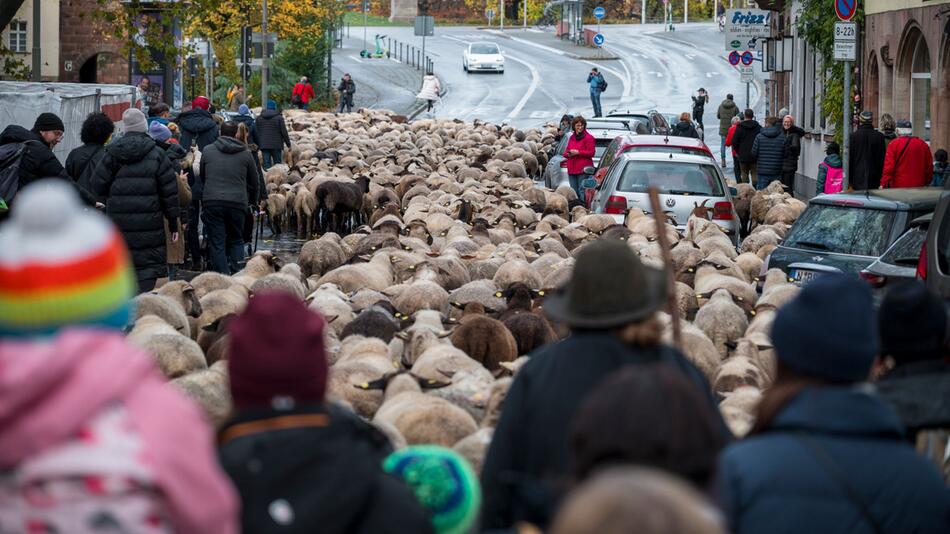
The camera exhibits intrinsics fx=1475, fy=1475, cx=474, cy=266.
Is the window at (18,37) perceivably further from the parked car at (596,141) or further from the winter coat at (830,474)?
the winter coat at (830,474)

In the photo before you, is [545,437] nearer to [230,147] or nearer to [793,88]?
[230,147]

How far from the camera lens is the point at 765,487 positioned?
141 inches

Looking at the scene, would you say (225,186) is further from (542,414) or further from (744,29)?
(744,29)

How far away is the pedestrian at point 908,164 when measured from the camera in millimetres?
17688

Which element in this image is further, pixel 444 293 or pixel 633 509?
pixel 444 293

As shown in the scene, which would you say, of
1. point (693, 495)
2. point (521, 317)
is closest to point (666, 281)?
point (693, 495)

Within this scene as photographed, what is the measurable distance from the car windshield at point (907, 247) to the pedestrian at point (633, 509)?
375 inches

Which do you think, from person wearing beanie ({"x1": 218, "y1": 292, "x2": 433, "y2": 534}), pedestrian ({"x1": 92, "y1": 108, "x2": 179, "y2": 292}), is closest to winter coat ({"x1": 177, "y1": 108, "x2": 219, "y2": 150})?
pedestrian ({"x1": 92, "y1": 108, "x2": 179, "y2": 292})

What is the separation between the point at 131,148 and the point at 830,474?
8490 millimetres

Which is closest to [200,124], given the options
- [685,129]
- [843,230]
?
[843,230]

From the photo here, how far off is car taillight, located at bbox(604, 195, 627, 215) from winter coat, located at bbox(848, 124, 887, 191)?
342 cm

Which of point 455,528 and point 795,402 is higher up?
point 795,402

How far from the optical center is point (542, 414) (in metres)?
4.05

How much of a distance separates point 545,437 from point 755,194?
1921 centimetres
